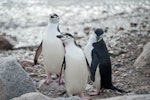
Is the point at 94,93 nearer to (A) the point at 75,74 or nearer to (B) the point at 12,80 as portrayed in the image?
(A) the point at 75,74

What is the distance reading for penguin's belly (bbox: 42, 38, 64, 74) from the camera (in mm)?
6613

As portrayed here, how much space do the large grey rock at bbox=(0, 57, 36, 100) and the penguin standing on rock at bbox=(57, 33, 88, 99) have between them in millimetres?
781

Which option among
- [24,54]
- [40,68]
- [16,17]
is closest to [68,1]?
[16,17]

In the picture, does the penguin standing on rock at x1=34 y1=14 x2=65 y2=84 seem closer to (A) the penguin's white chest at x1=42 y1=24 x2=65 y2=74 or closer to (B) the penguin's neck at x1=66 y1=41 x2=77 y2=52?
(A) the penguin's white chest at x1=42 y1=24 x2=65 y2=74

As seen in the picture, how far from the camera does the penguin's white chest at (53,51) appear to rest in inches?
261

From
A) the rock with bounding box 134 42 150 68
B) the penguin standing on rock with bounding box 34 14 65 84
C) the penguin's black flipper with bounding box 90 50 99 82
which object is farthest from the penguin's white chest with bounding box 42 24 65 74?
the rock with bounding box 134 42 150 68

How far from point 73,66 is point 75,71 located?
83mm

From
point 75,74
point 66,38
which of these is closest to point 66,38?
point 66,38

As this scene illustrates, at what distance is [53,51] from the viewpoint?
6633mm

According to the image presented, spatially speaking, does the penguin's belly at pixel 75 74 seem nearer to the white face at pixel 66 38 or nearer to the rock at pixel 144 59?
the white face at pixel 66 38

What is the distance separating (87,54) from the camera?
6.83 metres

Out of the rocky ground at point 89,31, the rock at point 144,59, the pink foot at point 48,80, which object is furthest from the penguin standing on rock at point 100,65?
the rock at point 144,59

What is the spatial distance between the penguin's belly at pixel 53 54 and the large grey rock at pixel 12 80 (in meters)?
1.25

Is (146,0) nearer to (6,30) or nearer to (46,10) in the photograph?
(46,10)
